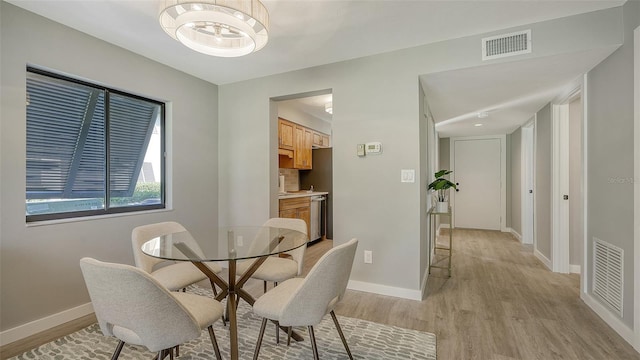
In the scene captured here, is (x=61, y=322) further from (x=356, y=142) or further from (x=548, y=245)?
(x=548, y=245)

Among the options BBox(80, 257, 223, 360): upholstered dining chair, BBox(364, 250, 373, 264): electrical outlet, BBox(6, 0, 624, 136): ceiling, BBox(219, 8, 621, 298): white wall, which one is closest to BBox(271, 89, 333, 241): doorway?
BBox(219, 8, 621, 298): white wall

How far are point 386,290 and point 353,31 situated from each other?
7.89ft

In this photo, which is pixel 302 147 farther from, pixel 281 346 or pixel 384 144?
pixel 281 346

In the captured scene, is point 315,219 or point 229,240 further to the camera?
point 315,219

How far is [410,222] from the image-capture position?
2699mm

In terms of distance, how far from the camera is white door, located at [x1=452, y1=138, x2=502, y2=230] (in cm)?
611

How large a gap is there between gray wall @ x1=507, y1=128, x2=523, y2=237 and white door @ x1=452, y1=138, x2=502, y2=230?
0.23 m

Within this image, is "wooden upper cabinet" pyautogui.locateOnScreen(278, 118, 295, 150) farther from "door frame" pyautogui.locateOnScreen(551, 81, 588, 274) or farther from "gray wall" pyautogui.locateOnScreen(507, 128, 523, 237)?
"gray wall" pyautogui.locateOnScreen(507, 128, 523, 237)

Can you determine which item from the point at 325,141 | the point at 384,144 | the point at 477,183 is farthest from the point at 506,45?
the point at 477,183

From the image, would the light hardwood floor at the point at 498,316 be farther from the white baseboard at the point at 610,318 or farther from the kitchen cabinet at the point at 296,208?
the kitchen cabinet at the point at 296,208

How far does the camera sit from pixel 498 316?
2.36 m

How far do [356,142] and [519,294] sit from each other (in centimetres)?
221

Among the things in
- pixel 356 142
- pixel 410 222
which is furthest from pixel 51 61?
pixel 410 222

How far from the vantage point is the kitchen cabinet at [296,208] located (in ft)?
13.5
